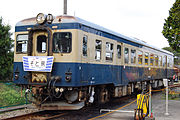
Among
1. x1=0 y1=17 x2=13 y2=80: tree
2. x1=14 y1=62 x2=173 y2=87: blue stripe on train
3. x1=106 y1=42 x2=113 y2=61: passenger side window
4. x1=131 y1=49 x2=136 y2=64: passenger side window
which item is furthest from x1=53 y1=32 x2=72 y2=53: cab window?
x1=0 y1=17 x2=13 y2=80: tree

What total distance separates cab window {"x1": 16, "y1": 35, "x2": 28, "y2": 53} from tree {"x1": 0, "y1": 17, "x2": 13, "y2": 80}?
32.2 ft

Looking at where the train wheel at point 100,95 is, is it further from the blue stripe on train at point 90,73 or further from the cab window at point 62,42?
the cab window at point 62,42

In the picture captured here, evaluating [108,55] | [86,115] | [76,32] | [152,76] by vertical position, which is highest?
[76,32]

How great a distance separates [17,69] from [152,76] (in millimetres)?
11603

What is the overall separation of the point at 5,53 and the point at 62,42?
39.7 feet

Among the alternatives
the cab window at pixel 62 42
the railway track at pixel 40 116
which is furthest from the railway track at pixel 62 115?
the cab window at pixel 62 42

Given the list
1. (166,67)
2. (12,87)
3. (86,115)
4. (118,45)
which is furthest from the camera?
(166,67)

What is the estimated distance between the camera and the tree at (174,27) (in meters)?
15.4

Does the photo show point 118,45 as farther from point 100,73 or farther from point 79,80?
point 79,80

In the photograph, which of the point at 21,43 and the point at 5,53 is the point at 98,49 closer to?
the point at 21,43

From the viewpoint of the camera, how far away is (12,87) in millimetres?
17328

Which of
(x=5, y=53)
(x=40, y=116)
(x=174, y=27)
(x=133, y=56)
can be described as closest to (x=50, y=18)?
(x=40, y=116)

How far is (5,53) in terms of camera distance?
1928cm

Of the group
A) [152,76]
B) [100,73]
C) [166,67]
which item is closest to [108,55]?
[100,73]
